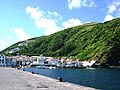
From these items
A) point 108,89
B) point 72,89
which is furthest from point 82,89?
point 108,89

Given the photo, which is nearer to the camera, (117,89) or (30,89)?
(30,89)

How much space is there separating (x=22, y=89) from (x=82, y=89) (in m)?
6.24

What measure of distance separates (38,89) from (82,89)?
181 inches

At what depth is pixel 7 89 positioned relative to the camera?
97.1 feet

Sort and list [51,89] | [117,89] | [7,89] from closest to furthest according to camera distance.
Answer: [7,89] < [51,89] < [117,89]

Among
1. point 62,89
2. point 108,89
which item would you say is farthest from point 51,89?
point 108,89

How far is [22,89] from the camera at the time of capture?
30047mm

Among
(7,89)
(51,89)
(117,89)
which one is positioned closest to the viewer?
(7,89)

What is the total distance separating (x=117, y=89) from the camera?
69.6 metres

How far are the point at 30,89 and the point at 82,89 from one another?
17.8 ft

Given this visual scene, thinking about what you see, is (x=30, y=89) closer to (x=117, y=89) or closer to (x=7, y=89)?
(x=7, y=89)

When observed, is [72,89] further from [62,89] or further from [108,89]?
[108,89]

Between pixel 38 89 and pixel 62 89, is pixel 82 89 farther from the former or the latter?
pixel 38 89

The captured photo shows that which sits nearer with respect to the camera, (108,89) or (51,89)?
(51,89)
